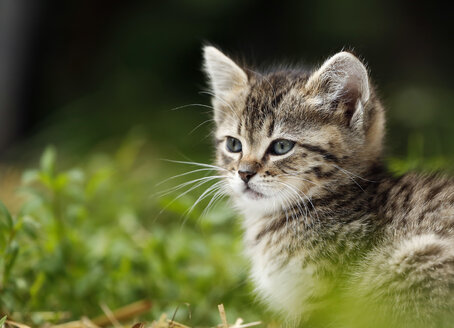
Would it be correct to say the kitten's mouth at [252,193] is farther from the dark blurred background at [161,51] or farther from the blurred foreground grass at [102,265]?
the dark blurred background at [161,51]

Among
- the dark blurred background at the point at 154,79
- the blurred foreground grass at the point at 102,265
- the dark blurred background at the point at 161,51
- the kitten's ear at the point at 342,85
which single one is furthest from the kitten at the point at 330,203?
the dark blurred background at the point at 161,51

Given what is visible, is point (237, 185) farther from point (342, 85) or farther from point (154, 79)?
point (154, 79)

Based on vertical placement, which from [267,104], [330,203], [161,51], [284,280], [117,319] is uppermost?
[161,51]

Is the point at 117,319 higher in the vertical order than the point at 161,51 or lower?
lower

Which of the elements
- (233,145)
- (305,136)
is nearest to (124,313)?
(233,145)

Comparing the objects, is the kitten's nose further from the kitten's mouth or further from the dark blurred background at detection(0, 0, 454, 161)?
the dark blurred background at detection(0, 0, 454, 161)

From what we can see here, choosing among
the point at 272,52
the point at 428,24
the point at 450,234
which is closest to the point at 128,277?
the point at 450,234

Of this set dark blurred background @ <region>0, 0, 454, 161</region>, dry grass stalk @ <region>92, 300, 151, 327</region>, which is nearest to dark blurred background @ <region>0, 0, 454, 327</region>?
dark blurred background @ <region>0, 0, 454, 161</region>
